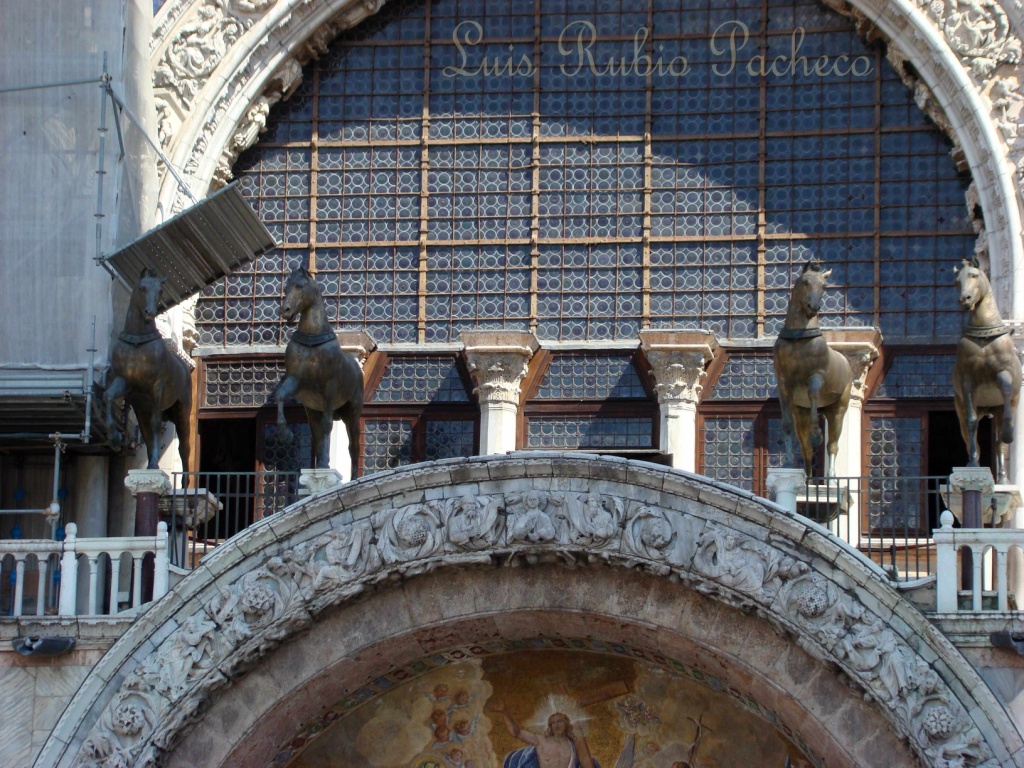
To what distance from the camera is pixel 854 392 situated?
2512 centimetres

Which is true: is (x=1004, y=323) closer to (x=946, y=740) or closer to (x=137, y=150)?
(x=946, y=740)

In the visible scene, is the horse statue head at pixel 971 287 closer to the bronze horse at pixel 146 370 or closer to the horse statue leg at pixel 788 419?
the horse statue leg at pixel 788 419

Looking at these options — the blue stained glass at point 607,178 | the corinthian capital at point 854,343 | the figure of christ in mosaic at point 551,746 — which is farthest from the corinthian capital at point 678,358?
the figure of christ in mosaic at point 551,746

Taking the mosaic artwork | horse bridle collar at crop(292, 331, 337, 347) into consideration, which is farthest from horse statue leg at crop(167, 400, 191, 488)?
the mosaic artwork

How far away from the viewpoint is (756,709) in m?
22.7

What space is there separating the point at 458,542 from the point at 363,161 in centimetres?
565

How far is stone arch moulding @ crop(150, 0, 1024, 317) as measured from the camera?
2500 centimetres

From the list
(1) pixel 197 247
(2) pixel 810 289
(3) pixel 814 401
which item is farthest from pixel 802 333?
(1) pixel 197 247

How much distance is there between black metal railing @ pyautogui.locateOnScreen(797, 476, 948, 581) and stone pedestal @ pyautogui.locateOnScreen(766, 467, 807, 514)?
4.9 inches

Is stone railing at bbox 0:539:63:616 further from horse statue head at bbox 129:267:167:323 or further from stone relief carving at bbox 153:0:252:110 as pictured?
stone relief carving at bbox 153:0:252:110

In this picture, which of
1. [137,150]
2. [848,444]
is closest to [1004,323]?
[848,444]

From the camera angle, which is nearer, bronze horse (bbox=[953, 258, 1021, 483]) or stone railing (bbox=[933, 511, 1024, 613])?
stone railing (bbox=[933, 511, 1024, 613])

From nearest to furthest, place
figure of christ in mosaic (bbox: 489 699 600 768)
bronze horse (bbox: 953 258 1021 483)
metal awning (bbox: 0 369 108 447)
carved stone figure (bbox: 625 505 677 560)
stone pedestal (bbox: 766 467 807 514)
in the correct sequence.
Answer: carved stone figure (bbox: 625 505 677 560), stone pedestal (bbox: 766 467 807 514), bronze horse (bbox: 953 258 1021 483), figure of christ in mosaic (bbox: 489 699 600 768), metal awning (bbox: 0 369 108 447)

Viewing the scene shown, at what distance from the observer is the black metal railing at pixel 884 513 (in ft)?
76.5
